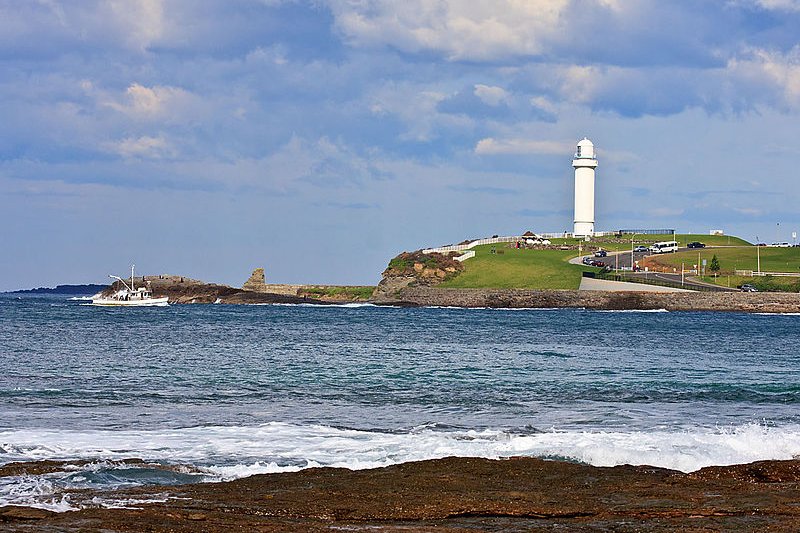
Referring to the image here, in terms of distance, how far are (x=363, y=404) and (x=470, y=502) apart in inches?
477

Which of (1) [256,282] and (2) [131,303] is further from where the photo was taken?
(1) [256,282]

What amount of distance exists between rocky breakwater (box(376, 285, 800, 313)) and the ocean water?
168 feet

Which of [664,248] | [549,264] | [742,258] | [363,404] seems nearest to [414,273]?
[549,264]

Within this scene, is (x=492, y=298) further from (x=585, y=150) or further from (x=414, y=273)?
(x=585, y=150)

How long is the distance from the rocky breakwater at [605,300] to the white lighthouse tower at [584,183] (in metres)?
45.9

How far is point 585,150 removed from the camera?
510ft

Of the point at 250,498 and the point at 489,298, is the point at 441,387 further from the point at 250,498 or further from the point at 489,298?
the point at 489,298

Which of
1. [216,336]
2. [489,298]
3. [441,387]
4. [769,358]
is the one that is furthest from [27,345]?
[489,298]

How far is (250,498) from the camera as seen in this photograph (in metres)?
11.7

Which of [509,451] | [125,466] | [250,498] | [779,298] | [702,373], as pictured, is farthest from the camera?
[779,298]

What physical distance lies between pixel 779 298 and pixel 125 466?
94572 millimetres

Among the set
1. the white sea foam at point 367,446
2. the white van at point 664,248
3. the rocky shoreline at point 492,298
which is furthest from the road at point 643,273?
the white sea foam at point 367,446

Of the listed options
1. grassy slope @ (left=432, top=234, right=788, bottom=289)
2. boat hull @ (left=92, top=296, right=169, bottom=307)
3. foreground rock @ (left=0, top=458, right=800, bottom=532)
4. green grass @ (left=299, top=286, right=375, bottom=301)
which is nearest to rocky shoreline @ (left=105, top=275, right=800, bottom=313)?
green grass @ (left=299, top=286, right=375, bottom=301)

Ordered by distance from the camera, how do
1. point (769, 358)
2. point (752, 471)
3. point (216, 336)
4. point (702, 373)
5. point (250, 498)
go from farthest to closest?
point (216, 336), point (769, 358), point (702, 373), point (752, 471), point (250, 498)
